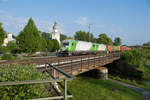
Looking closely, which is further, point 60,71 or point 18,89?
point 60,71

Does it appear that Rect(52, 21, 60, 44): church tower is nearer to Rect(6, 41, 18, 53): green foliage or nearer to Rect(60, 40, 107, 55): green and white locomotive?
Rect(6, 41, 18, 53): green foliage

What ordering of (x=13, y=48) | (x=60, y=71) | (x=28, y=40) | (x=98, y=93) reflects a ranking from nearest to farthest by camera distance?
(x=60, y=71) → (x=98, y=93) → (x=28, y=40) → (x=13, y=48)

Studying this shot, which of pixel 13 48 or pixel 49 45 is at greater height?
pixel 49 45

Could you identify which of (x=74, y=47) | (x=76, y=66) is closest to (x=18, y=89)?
(x=76, y=66)

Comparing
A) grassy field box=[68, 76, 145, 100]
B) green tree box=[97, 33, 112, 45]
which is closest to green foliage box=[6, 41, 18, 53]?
grassy field box=[68, 76, 145, 100]

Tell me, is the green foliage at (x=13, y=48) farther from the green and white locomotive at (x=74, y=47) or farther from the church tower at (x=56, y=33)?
the church tower at (x=56, y=33)

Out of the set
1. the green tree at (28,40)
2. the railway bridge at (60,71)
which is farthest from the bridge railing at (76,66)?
the green tree at (28,40)

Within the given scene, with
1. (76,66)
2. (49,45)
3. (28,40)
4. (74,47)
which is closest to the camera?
(76,66)

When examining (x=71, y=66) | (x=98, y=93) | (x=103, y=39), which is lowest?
(x=98, y=93)

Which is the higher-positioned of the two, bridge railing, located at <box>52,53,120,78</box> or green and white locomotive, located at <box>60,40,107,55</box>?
green and white locomotive, located at <box>60,40,107,55</box>

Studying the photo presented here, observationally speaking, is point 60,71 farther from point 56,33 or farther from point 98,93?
point 56,33

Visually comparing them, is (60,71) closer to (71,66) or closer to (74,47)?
(71,66)

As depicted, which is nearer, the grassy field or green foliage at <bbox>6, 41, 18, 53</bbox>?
the grassy field

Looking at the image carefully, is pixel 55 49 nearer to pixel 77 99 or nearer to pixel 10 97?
pixel 77 99
